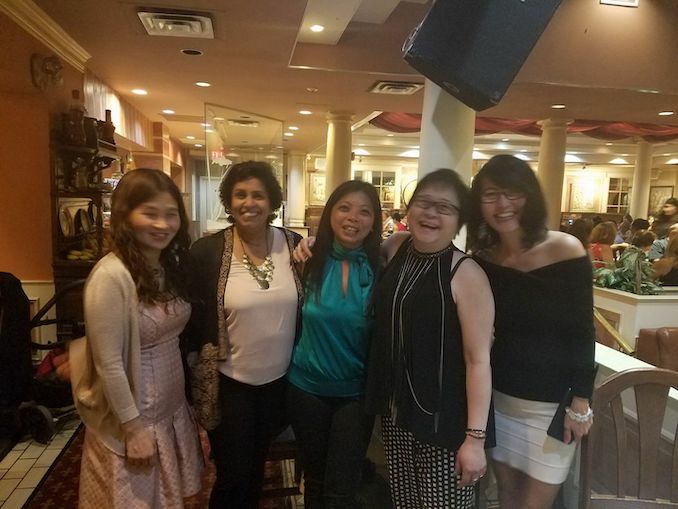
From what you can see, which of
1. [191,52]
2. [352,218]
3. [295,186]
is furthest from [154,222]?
[295,186]

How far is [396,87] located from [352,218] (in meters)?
3.31

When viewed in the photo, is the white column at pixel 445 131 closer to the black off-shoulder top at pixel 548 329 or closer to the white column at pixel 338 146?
the black off-shoulder top at pixel 548 329

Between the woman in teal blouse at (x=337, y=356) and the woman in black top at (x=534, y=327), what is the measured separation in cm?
37

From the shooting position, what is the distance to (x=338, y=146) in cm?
659

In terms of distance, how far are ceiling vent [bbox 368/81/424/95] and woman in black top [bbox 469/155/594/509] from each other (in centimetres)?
317

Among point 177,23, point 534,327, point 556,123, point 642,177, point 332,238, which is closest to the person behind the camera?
point 534,327

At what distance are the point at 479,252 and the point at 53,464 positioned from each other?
2354 mm

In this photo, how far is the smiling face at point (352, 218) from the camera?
58.2 inches

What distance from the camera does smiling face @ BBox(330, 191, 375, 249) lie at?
1.48 metres

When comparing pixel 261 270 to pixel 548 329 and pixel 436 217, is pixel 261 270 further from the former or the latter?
pixel 548 329

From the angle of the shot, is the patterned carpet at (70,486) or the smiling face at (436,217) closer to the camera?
the smiling face at (436,217)

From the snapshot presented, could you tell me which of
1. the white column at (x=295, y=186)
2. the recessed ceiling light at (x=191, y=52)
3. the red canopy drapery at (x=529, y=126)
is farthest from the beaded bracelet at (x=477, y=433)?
the white column at (x=295, y=186)

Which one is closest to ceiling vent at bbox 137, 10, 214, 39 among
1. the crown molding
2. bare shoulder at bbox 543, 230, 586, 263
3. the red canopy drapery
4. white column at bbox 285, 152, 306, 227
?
the crown molding

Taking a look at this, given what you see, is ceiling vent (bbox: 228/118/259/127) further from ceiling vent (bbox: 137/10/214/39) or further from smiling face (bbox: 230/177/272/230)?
smiling face (bbox: 230/177/272/230)
